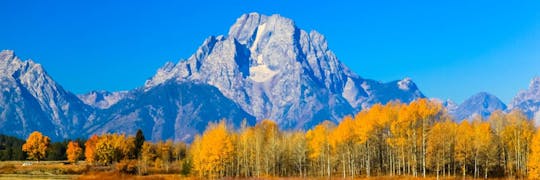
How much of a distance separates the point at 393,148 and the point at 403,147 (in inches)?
144

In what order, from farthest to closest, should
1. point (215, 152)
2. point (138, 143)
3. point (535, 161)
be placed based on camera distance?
point (138, 143) < point (215, 152) < point (535, 161)

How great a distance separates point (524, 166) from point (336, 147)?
1331 inches

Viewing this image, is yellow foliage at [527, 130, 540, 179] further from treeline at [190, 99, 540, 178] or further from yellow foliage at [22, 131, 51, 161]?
yellow foliage at [22, 131, 51, 161]

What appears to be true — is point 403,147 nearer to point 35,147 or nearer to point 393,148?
point 393,148

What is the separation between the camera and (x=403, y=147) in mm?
111625

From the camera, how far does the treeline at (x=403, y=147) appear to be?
105688 millimetres

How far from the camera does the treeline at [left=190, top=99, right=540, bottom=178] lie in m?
106

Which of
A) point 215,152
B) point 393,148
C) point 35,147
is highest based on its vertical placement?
point 393,148

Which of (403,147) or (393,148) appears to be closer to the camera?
(403,147)

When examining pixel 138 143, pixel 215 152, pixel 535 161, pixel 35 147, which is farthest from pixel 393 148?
pixel 35 147

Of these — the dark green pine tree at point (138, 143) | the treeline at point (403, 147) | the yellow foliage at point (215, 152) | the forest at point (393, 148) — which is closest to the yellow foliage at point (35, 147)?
the dark green pine tree at point (138, 143)

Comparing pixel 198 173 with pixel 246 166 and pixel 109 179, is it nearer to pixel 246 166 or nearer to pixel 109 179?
pixel 246 166

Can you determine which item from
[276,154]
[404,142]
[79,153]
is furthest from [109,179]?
[79,153]

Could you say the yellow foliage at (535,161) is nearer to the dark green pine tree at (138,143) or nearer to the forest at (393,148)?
the forest at (393,148)
